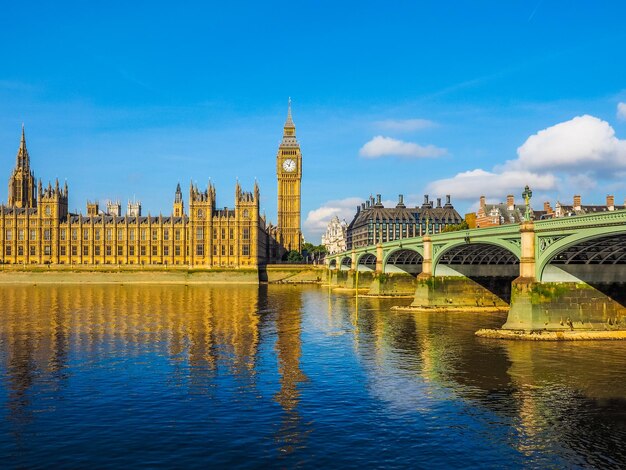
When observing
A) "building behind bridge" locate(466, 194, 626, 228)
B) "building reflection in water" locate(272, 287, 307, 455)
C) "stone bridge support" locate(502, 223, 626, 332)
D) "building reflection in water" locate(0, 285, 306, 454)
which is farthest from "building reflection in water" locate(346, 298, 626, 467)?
"building behind bridge" locate(466, 194, 626, 228)

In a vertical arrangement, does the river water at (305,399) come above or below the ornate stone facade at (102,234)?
below

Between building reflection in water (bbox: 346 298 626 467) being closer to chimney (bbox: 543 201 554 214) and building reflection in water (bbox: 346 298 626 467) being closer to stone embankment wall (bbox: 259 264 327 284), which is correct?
chimney (bbox: 543 201 554 214)

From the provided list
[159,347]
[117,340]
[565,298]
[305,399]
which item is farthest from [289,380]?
[565,298]

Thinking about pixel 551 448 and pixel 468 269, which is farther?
pixel 468 269

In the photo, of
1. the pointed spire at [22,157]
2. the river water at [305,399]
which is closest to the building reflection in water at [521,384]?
the river water at [305,399]

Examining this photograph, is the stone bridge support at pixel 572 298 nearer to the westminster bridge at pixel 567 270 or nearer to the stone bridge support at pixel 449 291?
the westminster bridge at pixel 567 270

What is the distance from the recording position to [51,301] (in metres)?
89.4

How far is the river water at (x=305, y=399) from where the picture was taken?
867 inches

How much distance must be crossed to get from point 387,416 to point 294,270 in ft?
461

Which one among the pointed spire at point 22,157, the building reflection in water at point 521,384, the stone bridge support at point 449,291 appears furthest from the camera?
the pointed spire at point 22,157

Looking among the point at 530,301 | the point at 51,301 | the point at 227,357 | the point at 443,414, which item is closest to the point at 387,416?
the point at 443,414

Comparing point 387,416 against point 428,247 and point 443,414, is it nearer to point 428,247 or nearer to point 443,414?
point 443,414

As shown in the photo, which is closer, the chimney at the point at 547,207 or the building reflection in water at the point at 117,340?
the building reflection in water at the point at 117,340

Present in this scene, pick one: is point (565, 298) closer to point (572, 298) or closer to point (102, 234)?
point (572, 298)
